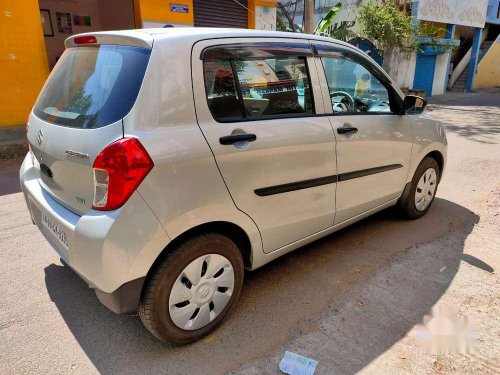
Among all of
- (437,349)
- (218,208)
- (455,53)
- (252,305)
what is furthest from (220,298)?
(455,53)

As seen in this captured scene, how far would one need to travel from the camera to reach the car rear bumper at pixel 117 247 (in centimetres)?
195

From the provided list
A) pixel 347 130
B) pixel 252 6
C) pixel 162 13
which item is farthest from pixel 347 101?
pixel 252 6

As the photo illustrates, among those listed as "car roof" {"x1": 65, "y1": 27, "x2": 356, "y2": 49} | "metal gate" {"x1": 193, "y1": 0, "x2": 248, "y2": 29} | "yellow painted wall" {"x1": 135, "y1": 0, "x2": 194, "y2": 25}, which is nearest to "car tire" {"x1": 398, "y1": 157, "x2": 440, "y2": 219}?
"car roof" {"x1": 65, "y1": 27, "x2": 356, "y2": 49}

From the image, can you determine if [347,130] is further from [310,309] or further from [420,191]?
[420,191]

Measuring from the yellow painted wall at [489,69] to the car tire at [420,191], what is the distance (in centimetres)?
2294

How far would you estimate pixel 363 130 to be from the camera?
10.4 ft

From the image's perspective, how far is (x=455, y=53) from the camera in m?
24.3

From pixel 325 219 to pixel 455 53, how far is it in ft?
85.5

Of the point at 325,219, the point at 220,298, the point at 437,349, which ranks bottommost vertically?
the point at 437,349

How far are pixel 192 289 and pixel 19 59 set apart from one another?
7.33 meters

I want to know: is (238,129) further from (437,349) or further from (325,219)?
(437,349)

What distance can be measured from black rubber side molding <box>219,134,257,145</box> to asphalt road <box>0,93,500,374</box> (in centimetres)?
121

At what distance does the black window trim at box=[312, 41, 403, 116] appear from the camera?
2945 mm

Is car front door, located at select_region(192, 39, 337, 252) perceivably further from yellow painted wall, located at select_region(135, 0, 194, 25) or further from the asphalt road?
yellow painted wall, located at select_region(135, 0, 194, 25)
